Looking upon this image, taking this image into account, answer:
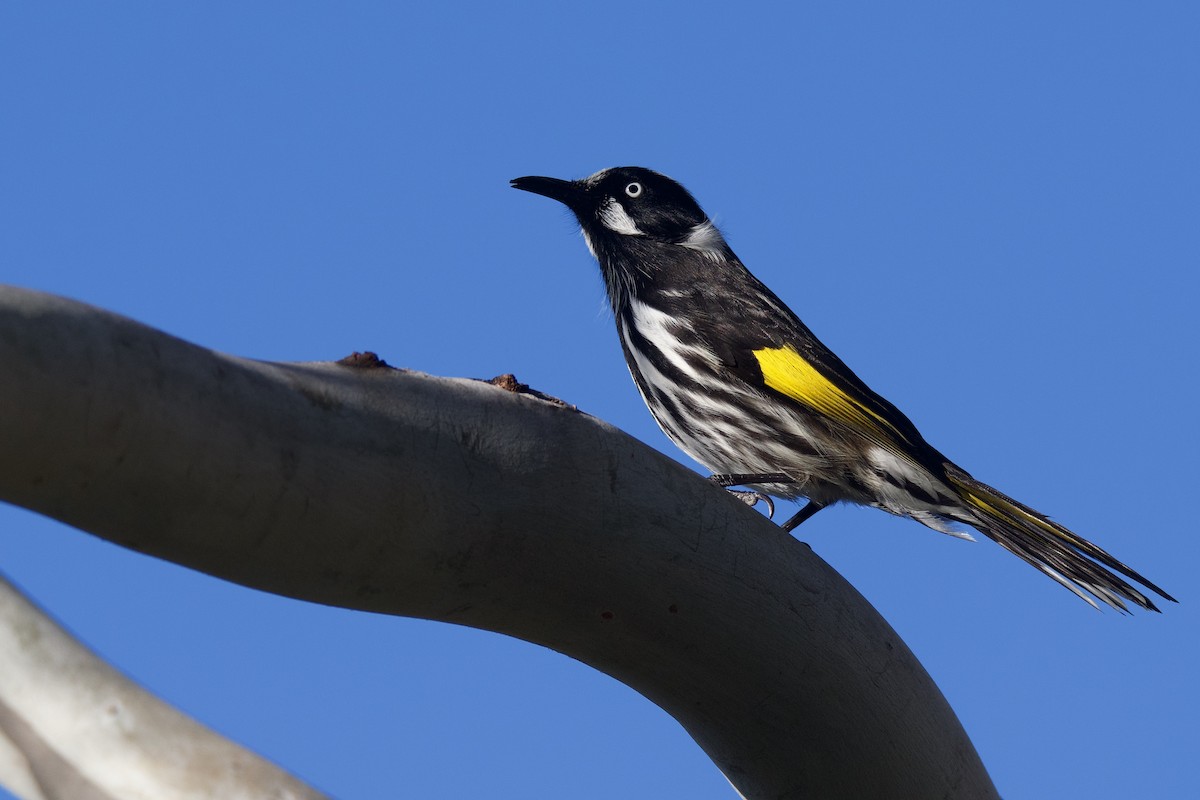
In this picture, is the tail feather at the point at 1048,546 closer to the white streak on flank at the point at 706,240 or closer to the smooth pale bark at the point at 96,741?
the white streak on flank at the point at 706,240

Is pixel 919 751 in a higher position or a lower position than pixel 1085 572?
lower

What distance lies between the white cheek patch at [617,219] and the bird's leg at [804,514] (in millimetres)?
2022

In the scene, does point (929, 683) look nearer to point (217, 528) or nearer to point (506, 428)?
point (506, 428)

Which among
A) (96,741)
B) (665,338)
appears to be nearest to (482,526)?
(96,741)

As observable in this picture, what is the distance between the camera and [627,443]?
355 centimetres

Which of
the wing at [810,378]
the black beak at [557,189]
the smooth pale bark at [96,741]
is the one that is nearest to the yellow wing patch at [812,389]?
the wing at [810,378]

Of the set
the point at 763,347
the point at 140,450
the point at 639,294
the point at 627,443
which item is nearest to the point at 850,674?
the point at 627,443

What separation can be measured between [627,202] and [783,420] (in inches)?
85.5

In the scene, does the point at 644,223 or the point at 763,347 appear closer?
the point at 763,347

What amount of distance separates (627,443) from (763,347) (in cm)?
A: 297

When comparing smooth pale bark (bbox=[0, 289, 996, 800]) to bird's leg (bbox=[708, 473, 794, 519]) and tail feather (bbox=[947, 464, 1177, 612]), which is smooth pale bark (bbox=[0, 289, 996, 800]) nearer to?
tail feather (bbox=[947, 464, 1177, 612])

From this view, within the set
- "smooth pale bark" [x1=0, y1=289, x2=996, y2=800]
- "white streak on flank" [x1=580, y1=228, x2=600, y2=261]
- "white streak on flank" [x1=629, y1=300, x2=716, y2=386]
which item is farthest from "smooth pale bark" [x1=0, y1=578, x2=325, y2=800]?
"white streak on flank" [x1=580, y1=228, x2=600, y2=261]

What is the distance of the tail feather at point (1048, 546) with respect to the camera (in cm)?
527

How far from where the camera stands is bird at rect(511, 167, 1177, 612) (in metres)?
5.77
